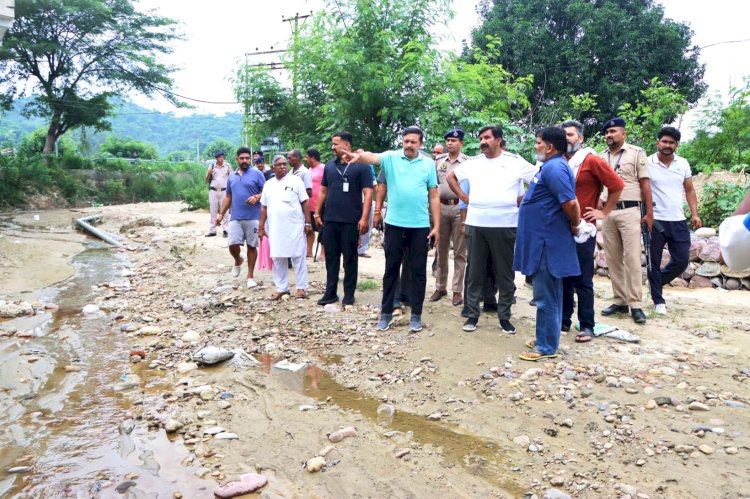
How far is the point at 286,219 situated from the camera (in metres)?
6.29

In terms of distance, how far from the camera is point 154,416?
3.78 meters

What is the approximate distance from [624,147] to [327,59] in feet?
23.4

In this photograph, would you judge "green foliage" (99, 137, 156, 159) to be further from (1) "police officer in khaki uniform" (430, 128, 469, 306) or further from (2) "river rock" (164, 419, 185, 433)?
(2) "river rock" (164, 419, 185, 433)

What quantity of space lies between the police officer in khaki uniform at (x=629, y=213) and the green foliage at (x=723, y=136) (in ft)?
21.2

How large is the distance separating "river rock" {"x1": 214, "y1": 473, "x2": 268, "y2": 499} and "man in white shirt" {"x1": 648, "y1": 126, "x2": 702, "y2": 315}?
4264 mm

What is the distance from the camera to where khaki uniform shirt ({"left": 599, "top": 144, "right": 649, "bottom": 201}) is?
5105 millimetres

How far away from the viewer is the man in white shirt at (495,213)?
15.7ft

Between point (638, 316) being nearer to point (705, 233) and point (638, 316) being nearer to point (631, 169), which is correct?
point (631, 169)

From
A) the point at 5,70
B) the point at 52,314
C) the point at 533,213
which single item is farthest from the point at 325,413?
the point at 5,70

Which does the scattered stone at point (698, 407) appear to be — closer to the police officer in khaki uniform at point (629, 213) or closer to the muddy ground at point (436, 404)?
the muddy ground at point (436, 404)

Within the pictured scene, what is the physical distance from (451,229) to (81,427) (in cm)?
384

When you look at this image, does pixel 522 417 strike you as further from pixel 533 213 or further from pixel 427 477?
pixel 533 213

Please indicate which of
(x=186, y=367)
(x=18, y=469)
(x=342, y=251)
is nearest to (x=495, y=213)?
(x=342, y=251)

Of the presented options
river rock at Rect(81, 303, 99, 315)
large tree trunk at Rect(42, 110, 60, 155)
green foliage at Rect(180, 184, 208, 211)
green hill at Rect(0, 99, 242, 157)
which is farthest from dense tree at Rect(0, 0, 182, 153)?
green hill at Rect(0, 99, 242, 157)
